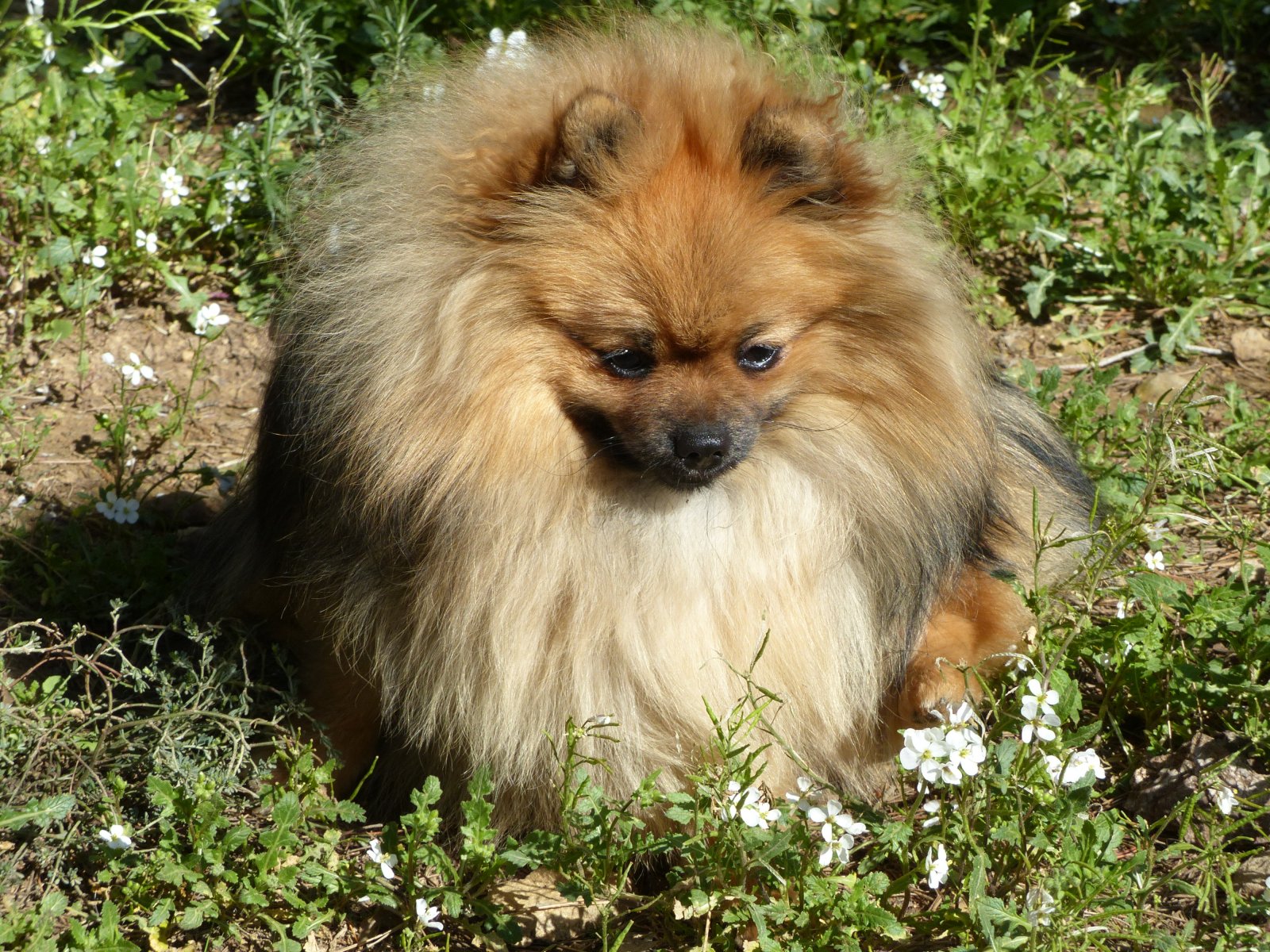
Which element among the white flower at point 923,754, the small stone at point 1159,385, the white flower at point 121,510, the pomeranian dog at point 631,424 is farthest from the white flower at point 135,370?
the small stone at point 1159,385

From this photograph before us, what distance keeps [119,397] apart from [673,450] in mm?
2545

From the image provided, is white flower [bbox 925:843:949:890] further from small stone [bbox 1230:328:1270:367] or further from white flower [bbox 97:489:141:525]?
small stone [bbox 1230:328:1270:367]

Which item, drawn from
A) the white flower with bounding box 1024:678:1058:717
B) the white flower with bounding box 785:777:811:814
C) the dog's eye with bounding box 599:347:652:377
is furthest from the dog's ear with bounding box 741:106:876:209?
the white flower with bounding box 785:777:811:814

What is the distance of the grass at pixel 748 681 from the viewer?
2625 mm

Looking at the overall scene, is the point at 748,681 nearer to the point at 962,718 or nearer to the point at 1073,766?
the point at 962,718

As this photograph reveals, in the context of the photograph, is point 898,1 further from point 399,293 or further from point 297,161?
point 399,293

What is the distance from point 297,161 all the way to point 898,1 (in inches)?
95.6

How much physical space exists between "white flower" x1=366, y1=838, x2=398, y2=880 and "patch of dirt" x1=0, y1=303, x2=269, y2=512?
165 centimetres

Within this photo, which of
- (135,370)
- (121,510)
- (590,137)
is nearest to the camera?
(590,137)

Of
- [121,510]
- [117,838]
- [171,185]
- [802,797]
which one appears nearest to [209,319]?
[171,185]

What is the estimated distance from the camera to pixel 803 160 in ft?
8.48

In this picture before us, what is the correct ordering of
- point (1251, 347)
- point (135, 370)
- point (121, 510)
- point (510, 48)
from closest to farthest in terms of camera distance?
point (510, 48), point (121, 510), point (135, 370), point (1251, 347)

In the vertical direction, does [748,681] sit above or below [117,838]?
above

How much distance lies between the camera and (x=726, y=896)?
266 centimetres
